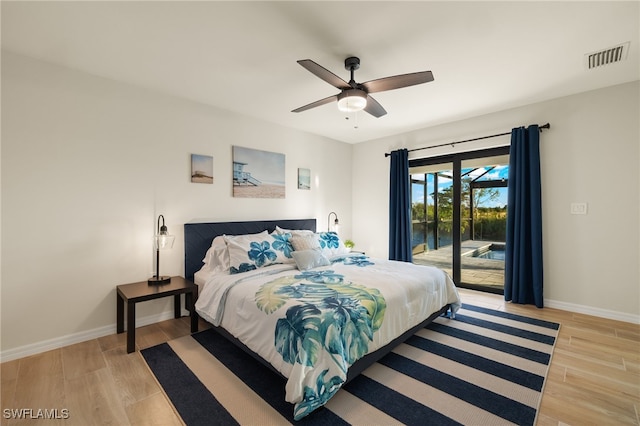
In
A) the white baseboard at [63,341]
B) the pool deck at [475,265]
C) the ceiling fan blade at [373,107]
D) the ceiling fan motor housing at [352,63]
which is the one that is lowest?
the white baseboard at [63,341]

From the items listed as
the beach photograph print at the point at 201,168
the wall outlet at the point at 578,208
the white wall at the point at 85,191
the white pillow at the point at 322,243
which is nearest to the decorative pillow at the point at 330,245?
the white pillow at the point at 322,243

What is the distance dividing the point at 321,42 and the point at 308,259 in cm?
210

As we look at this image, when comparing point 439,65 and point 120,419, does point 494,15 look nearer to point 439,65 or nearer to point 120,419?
point 439,65

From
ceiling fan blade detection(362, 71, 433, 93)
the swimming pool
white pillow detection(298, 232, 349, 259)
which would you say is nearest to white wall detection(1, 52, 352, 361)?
white pillow detection(298, 232, 349, 259)

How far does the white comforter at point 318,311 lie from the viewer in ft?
5.53

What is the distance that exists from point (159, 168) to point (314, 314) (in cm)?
249

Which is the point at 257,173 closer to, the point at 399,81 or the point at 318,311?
the point at 399,81

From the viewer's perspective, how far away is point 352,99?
243 centimetres

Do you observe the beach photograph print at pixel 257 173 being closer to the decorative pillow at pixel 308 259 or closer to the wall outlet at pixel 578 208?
the decorative pillow at pixel 308 259

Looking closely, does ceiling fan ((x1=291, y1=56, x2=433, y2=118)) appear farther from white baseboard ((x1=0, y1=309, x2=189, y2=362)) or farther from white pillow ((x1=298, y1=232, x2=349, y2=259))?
white baseboard ((x1=0, y1=309, x2=189, y2=362))

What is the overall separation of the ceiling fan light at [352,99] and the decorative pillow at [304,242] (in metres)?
1.70

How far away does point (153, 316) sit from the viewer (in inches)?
122

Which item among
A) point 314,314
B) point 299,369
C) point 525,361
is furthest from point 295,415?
point 525,361

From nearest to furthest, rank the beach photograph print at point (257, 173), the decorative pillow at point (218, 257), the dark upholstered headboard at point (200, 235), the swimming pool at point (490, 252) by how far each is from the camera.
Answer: the decorative pillow at point (218, 257) < the dark upholstered headboard at point (200, 235) < the beach photograph print at point (257, 173) < the swimming pool at point (490, 252)
